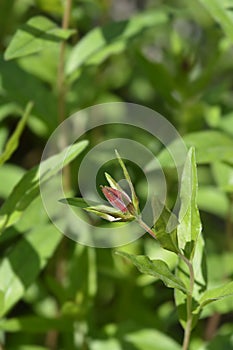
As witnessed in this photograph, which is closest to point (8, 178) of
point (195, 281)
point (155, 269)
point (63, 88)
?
point (63, 88)

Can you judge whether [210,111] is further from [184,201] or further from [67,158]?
[184,201]

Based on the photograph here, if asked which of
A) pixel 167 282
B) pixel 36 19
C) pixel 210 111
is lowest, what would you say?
pixel 210 111

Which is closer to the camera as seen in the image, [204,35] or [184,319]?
[184,319]

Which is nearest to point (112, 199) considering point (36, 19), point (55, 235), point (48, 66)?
point (55, 235)

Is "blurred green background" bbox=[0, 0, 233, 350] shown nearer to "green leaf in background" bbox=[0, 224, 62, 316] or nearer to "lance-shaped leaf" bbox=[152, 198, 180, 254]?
"green leaf in background" bbox=[0, 224, 62, 316]

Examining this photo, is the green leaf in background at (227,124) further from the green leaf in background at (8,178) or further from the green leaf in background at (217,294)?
the green leaf in background at (217,294)

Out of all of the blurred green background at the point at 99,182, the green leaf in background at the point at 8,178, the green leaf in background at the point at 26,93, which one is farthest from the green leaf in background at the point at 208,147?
the green leaf in background at the point at 8,178

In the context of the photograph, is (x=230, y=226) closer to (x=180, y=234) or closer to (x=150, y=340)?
(x=150, y=340)
